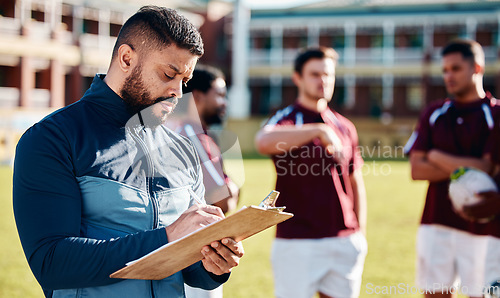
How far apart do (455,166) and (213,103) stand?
1.95 m

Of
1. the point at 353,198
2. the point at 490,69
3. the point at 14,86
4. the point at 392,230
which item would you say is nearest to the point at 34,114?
the point at 14,86

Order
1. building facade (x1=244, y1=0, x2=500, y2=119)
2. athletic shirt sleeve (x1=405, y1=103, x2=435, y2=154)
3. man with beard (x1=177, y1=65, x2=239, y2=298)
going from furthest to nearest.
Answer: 1. building facade (x1=244, y1=0, x2=500, y2=119)
2. athletic shirt sleeve (x1=405, y1=103, x2=435, y2=154)
3. man with beard (x1=177, y1=65, x2=239, y2=298)

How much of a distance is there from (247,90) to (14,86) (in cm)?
1828

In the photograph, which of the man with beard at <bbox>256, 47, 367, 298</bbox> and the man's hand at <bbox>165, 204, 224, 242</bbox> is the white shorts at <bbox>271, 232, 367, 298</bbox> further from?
the man's hand at <bbox>165, 204, 224, 242</bbox>

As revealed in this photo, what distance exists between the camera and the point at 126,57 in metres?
1.93

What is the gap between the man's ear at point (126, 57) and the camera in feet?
6.30

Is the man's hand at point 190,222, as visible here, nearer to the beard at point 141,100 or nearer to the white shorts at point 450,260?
the beard at point 141,100

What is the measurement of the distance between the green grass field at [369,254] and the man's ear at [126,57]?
428 cm

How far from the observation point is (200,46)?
2.00 meters

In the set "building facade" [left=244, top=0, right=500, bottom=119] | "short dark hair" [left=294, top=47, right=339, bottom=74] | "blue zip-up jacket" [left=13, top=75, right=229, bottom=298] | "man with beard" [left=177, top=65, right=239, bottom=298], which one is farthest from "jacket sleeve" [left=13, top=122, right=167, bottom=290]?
"building facade" [left=244, top=0, right=500, bottom=119]

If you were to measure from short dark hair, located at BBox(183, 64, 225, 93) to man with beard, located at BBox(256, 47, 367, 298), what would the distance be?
1.81 feet

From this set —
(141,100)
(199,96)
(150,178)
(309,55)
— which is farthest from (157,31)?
(309,55)

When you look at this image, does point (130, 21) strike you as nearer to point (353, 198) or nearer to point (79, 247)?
point (79, 247)

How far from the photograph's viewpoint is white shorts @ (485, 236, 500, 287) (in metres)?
3.99
